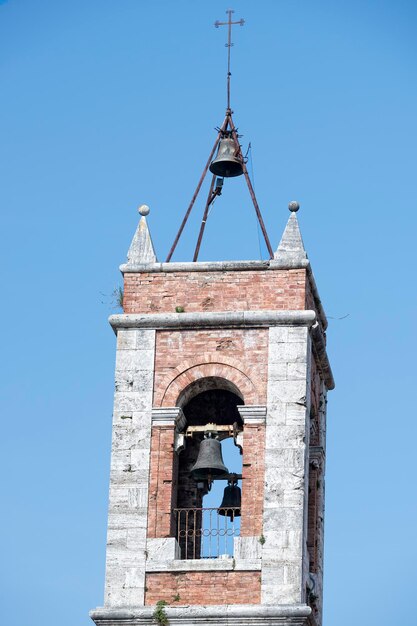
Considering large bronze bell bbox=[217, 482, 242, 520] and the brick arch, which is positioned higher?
the brick arch

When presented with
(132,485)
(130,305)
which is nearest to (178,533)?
(132,485)

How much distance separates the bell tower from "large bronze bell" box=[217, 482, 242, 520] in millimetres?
20

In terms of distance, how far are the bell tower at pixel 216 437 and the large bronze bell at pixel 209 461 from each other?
32mm

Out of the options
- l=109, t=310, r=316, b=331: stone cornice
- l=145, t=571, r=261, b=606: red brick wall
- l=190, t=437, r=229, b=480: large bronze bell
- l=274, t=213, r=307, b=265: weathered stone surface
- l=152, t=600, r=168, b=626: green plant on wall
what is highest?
l=274, t=213, r=307, b=265: weathered stone surface

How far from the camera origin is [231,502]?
36.7 m

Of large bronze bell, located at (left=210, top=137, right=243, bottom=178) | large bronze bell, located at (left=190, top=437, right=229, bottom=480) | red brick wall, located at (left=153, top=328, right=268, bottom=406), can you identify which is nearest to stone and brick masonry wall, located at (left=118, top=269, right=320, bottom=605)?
red brick wall, located at (left=153, top=328, right=268, bottom=406)

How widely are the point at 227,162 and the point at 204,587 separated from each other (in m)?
6.93

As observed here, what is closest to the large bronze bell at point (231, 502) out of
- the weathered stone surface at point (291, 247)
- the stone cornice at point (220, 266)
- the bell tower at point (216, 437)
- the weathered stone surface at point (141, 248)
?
the bell tower at point (216, 437)

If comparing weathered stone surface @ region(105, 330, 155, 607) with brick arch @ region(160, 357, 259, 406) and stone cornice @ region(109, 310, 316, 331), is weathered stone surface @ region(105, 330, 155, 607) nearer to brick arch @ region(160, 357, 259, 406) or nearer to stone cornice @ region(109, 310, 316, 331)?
stone cornice @ region(109, 310, 316, 331)

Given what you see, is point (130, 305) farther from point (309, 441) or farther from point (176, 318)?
point (309, 441)

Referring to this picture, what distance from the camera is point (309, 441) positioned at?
37.2 metres

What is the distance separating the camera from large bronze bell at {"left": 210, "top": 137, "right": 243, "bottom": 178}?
38.6m

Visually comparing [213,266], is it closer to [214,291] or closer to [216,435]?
[214,291]

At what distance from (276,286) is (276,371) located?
1.32m
